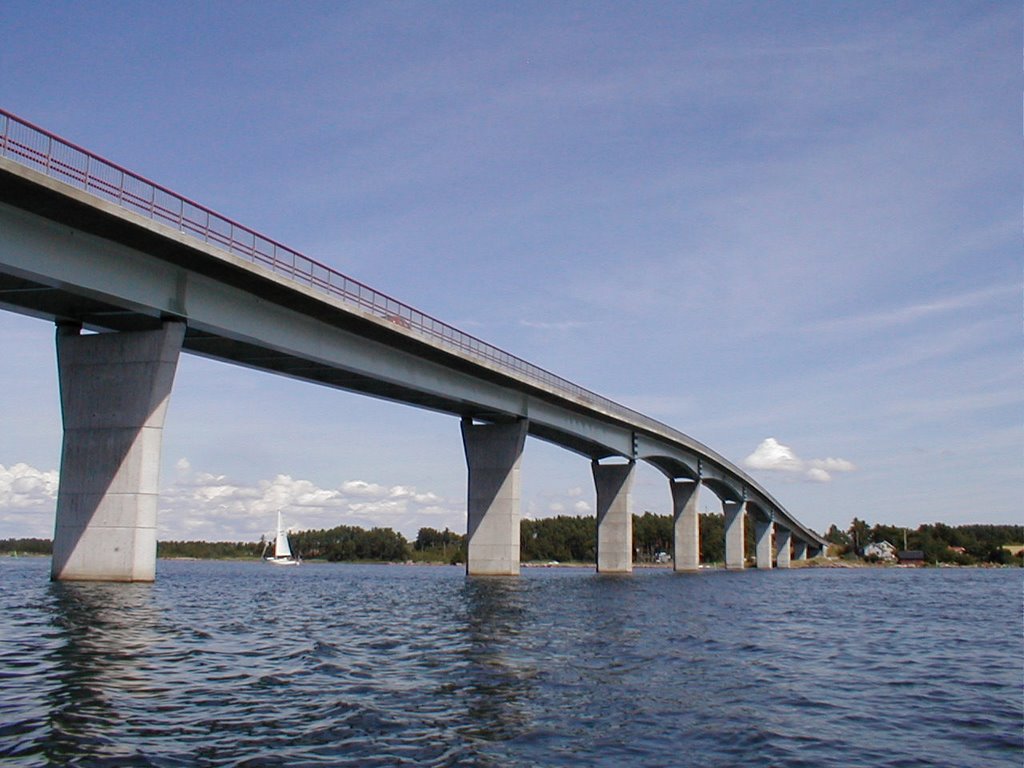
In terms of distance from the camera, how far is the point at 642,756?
11578 millimetres

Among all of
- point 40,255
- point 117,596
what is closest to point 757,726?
point 117,596

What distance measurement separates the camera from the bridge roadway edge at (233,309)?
102 feet

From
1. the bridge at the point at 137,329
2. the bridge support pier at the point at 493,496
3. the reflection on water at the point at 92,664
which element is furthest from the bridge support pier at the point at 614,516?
the reflection on water at the point at 92,664

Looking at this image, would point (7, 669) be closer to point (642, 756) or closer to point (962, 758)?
point (642, 756)

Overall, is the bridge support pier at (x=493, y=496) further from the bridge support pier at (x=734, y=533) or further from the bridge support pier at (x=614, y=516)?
the bridge support pier at (x=734, y=533)

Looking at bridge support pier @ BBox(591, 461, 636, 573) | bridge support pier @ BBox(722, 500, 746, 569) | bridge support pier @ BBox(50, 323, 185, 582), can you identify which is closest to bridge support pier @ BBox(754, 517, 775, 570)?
bridge support pier @ BBox(722, 500, 746, 569)

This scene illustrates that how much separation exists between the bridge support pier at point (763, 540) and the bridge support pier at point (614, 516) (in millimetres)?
81288

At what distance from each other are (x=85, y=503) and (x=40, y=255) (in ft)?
36.9

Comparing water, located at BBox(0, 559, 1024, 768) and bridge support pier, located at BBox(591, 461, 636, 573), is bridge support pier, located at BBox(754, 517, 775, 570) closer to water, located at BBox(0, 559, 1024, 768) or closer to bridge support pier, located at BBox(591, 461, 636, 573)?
bridge support pier, located at BBox(591, 461, 636, 573)

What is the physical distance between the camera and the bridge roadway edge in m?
31.0

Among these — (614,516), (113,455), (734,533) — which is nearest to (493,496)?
A: (614,516)

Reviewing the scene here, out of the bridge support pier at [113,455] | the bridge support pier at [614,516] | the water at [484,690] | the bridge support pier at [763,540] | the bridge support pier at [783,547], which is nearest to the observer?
the water at [484,690]

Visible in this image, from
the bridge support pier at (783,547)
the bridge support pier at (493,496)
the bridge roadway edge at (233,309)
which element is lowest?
the bridge support pier at (783,547)

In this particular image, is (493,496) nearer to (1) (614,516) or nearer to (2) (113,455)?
(1) (614,516)
